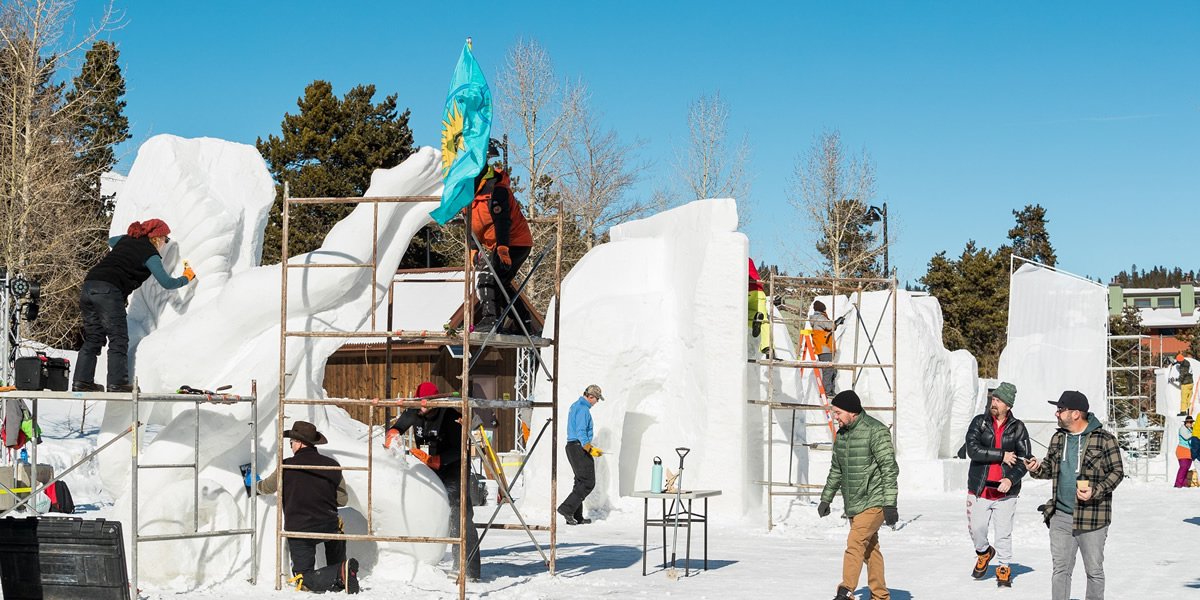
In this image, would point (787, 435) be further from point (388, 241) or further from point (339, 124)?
point (339, 124)

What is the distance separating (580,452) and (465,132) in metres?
6.85

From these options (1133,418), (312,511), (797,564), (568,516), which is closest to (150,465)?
(312,511)

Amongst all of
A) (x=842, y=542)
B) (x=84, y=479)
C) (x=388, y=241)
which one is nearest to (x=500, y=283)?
(x=388, y=241)

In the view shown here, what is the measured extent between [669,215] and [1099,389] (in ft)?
38.1

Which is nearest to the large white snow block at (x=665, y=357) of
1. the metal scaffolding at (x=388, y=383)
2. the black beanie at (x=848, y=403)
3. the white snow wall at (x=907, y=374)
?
the metal scaffolding at (x=388, y=383)

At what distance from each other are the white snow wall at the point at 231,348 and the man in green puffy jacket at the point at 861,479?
127 inches

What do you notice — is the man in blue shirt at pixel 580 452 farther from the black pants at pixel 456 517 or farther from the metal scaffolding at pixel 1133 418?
the metal scaffolding at pixel 1133 418

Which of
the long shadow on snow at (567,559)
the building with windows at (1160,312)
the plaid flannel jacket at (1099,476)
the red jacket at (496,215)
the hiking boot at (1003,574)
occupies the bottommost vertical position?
the long shadow on snow at (567,559)

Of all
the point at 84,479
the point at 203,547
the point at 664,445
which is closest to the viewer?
the point at 203,547

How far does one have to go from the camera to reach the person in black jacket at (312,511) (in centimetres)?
951

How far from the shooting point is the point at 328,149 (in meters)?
35.2

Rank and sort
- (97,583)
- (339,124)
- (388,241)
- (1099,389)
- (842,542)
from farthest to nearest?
(339,124) → (1099,389) → (842,542) → (388,241) → (97,583)

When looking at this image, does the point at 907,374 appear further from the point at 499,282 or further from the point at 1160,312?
the point at 1160,312

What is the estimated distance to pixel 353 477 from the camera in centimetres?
1020
